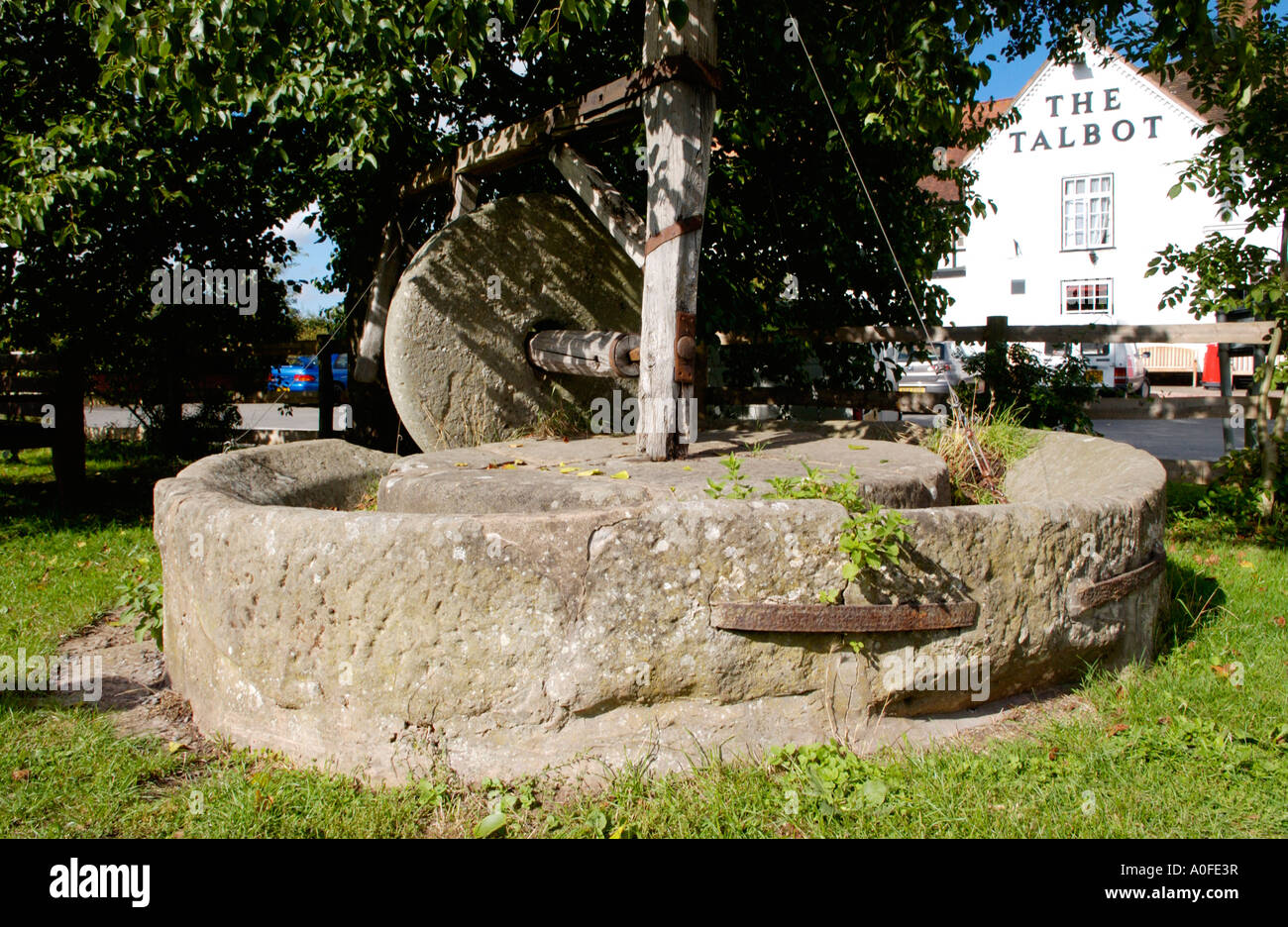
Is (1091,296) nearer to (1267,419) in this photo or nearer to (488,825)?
(1267,419)

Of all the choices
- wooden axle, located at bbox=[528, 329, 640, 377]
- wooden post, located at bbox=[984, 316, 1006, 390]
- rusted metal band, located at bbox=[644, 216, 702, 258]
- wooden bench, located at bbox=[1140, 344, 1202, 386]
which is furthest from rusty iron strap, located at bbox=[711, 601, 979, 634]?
wooden bench, located at bbox=[1140, 344, 1202, 386]

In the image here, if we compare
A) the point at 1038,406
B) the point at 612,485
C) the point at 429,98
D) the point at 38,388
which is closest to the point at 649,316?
the point at 612,485

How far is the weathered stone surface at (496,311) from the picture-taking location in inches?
198

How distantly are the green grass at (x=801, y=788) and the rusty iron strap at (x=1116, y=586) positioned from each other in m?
0.30

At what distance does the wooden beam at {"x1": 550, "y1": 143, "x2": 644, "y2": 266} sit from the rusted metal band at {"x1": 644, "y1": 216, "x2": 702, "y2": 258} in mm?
248

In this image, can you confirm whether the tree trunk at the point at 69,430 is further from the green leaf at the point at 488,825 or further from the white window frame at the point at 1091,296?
the white window frame at the point at 1091,296

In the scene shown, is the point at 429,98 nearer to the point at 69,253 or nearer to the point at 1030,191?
the point at 69,253

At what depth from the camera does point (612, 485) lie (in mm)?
3613

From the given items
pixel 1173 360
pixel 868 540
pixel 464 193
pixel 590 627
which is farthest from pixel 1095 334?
pixel 1173 360

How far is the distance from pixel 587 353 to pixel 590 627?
254cm

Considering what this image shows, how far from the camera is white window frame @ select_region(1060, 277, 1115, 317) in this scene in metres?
22.5

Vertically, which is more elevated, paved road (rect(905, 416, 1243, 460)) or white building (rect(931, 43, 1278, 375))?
white building (rect(931, 43, 1278, 375))

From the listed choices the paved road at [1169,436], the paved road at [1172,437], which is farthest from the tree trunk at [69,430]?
the paved road at [1172,437]

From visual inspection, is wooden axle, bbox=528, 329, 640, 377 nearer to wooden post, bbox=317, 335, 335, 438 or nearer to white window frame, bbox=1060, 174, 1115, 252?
wooden post, bbox=317, 335, 335, 438
